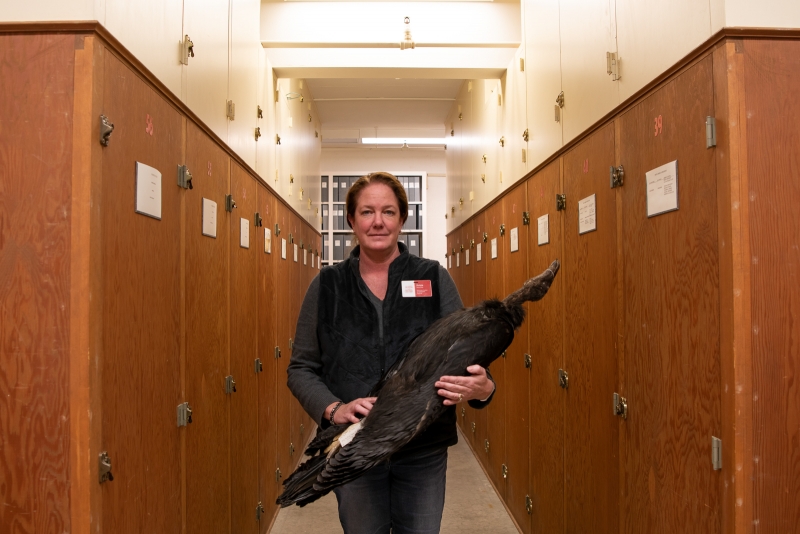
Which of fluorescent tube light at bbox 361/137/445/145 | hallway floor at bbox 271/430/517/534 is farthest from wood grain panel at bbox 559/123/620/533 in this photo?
fluorescent tube light at bbox 361/137/445/145

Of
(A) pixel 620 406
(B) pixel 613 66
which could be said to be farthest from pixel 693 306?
(B) pixel 613 66

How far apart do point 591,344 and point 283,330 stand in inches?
97.9

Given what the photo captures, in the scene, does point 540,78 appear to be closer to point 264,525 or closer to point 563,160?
point 563,160

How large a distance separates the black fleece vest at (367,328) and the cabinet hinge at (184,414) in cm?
67

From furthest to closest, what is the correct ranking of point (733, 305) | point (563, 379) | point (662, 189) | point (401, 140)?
1. point (401, 140)
2. point (563, 379)
3. point (662, 189)
4. point (733, 305)

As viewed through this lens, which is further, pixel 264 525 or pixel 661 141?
pixel 264 525

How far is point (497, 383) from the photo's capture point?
4227 millimetres

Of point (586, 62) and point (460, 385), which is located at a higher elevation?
point (586, 62)

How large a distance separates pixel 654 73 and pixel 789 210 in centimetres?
61

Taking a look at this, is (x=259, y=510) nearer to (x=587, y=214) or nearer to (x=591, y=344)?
(x=591, y=344)

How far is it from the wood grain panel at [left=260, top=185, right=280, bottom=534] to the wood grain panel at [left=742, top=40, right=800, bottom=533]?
2.47m

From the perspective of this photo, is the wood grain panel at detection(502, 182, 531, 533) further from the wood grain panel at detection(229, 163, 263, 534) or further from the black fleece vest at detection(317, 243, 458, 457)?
the black fleece vest at detection(317, 243, 458, 457)

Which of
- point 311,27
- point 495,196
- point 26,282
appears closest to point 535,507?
point 495,196

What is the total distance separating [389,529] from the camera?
5.02 ft
